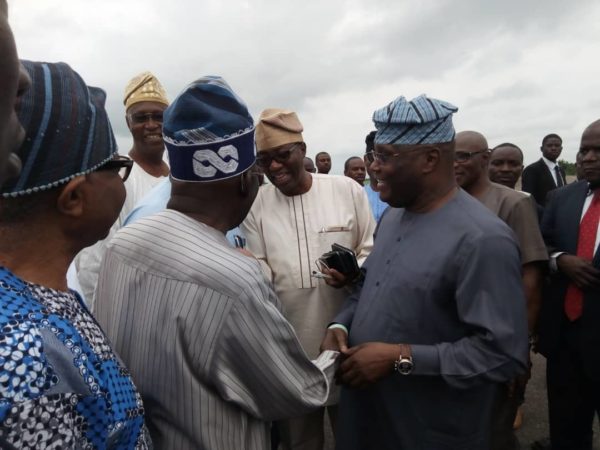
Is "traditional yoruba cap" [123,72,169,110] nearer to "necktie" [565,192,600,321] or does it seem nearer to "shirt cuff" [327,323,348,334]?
"shirt cuff" [327,323,348,334]

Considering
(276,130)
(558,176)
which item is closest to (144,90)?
(276,130)

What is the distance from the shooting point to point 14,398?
29.0 inches

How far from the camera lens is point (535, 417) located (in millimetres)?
3826

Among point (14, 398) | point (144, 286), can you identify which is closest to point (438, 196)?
point (144, 286)

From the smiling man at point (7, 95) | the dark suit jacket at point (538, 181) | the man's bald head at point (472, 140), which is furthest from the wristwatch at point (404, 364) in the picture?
the dark suit jacket at point (538, 181)

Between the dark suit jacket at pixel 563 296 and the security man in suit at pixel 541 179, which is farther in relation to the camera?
the security man in suit at pixel 541 179

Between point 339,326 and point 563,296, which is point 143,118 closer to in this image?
point 339,326

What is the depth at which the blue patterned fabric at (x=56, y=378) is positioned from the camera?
0.74m

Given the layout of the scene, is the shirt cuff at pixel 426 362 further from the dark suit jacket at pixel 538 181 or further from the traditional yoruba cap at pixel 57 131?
the dark suit jacket at pixel 538 181

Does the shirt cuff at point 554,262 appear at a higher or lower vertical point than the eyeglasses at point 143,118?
lower

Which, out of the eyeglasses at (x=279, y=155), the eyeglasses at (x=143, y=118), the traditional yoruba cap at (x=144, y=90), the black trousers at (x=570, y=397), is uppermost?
the traditional yoruba cap at (x=144, y=90)

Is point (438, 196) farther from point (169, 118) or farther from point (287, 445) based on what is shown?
point (287, 445)

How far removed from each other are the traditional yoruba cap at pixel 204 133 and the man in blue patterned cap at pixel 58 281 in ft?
0.71

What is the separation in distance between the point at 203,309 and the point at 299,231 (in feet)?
5.01
